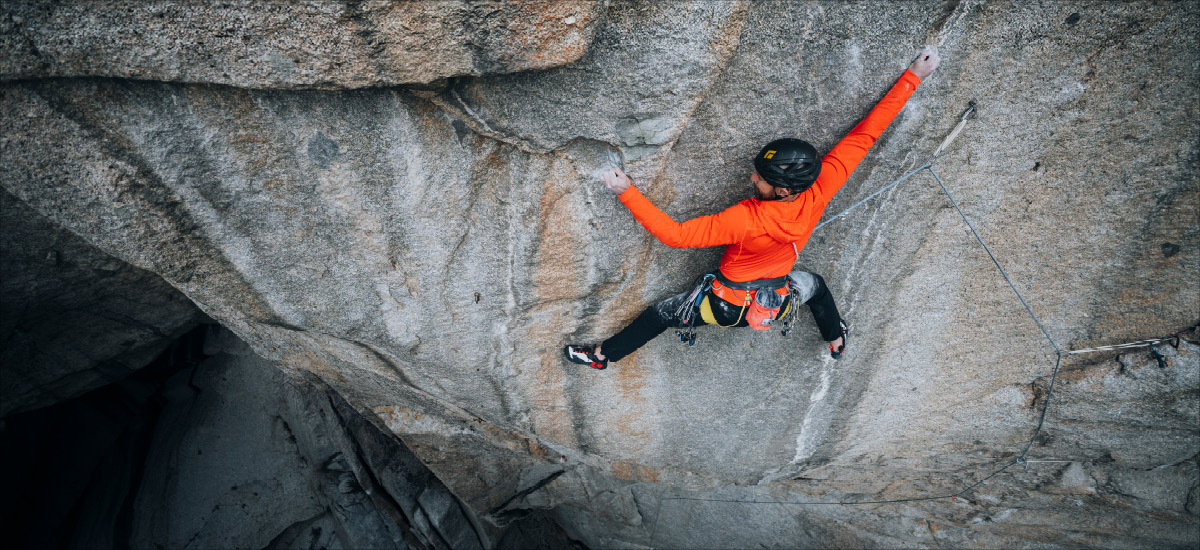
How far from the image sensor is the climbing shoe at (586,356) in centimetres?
343

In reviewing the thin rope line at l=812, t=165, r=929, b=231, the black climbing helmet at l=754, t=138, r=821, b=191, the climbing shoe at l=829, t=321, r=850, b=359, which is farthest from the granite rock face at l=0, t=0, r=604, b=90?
the climbing shoe at l=829, t=321, r=850, b=359

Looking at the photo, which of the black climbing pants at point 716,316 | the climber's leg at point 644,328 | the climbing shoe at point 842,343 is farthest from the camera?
the climbing shoe at point 842,343

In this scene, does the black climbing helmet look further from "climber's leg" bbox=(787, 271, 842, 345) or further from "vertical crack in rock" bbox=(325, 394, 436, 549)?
"vertical crack in rock" bbox=(325, 394, 436, 549)

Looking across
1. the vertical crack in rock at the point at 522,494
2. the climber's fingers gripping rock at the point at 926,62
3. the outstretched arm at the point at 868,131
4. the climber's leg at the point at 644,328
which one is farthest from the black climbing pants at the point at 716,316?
the vertical crack in rock at the point at 522,494

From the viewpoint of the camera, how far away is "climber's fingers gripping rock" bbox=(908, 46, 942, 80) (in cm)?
230

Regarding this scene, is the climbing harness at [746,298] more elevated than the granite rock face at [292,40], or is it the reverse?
the granite rock face at [292,40]

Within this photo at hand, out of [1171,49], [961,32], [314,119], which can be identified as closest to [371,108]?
[314,119]

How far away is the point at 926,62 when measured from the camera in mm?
2311

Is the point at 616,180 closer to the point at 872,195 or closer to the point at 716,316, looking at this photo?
the point at 716,316

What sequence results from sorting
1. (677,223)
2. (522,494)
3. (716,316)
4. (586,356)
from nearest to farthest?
(677,223) → (716,316) → (586,356) → (522,494)

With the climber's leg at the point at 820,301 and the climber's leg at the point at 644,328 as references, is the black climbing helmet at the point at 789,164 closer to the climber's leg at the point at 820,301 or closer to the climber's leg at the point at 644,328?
the climber's leg at the point at 820,301

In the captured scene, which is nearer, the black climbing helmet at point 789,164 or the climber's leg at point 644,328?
the black climbing helmet at point 789,164

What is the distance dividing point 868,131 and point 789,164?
44 centimetres

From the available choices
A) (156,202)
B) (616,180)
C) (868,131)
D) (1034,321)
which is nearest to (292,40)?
(156,202)
